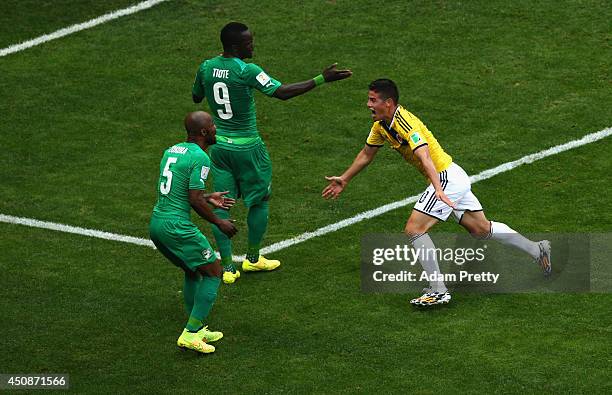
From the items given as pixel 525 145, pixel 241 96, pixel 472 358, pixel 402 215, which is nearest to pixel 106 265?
pixel 241 96

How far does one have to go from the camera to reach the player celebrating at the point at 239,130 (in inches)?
572

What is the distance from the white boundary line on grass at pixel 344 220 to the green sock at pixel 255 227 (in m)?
0.50

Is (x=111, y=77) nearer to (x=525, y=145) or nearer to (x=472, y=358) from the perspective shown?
(x=525, y=145)

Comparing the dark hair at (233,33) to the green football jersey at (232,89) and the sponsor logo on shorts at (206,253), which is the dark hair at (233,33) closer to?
the green football jersey at (232,89)

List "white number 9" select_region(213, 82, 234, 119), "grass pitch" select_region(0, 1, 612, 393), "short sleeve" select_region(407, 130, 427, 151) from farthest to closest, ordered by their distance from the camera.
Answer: "white number 9" select_region(213, 82, 234, 119), "short sleeve" select_region(407, 130, 427, 151), "grass pitch" select_region(0, 1, 612, 393)

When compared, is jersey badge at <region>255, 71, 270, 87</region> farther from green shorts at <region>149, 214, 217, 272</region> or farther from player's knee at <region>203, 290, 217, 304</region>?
player's knee at <region>203, 290, 217, 304</region>

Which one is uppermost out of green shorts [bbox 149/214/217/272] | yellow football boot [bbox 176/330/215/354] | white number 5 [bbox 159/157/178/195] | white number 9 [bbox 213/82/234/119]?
white number 9 [bbox 213/82/234/119]

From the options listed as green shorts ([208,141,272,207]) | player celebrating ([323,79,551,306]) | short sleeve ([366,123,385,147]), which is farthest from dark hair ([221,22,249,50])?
short sleeve ([366,123,385,147])

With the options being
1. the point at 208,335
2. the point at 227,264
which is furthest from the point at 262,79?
the point at 208,335

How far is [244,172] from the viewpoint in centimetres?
1491

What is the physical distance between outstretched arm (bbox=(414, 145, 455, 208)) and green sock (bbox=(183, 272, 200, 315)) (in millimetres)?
2656

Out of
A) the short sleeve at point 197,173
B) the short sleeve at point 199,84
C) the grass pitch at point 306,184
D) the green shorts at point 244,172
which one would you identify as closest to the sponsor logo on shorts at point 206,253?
the short sleeve at point 197,173

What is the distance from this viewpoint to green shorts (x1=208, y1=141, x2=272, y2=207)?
14.9m

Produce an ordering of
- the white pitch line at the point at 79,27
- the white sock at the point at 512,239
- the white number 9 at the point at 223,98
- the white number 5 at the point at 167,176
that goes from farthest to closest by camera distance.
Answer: the white pitch line at the point at 79,27 → the white number 9 at the point at 223,98 → the white sock at the point at 512,239 → the white number 5 at the point at 167,176
